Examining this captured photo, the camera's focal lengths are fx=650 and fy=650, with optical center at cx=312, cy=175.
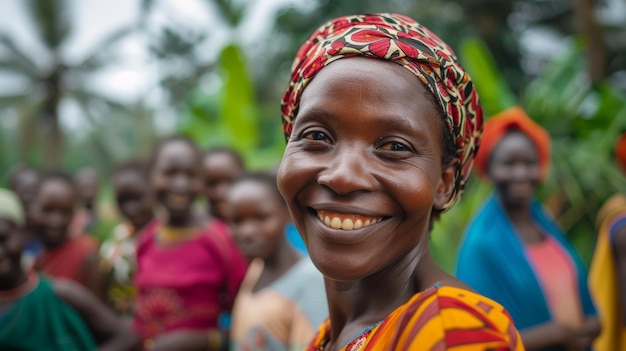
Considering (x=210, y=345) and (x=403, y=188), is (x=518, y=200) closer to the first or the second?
(x=210, y=345)

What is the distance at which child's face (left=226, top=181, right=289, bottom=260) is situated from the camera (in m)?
3.37

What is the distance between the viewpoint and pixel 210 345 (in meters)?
3.83

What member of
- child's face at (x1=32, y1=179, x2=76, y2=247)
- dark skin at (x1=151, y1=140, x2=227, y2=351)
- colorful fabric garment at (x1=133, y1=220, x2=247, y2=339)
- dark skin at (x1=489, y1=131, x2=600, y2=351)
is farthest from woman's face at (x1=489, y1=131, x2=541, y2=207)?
child's face at (x1=32, y1=179, x2=76, y2=247)

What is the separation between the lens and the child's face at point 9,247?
3191 millimetres

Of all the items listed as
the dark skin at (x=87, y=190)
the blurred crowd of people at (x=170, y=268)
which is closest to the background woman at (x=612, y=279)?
the blurred crowd of people at (x=170, y=268)

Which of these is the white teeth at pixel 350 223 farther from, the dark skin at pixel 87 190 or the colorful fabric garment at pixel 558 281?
the dark skin at pixel 87 190

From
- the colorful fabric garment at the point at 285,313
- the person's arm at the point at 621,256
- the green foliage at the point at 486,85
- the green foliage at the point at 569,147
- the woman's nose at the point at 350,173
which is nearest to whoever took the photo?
the woman's nose at the point at 350,173

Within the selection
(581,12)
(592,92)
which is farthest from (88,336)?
(581,12)

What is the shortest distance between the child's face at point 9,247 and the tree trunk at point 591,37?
726cm

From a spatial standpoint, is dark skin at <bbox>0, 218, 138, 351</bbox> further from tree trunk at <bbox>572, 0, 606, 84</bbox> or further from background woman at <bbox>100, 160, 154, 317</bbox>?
tree trunk at <bbox>572, 0, 606, 84</bbox>

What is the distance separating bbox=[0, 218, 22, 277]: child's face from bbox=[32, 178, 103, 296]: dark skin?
142 cm

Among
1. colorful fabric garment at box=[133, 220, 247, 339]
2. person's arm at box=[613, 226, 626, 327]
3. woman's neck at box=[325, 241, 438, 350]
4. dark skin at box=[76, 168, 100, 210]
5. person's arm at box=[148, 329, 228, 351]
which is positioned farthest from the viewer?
dark skin at box=[76, 168, 100, 210]

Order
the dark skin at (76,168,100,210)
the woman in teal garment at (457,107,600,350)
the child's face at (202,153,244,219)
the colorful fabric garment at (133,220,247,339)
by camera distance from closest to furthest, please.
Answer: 1. the woman in teal garment at (457,107,600,350)
2. the colorful fabric garment at (133,220,247,339)
3. the child's face at (202,153,244,219)
4. the dark skin at (76,168,100,210)

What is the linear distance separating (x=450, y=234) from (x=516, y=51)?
7302mm
